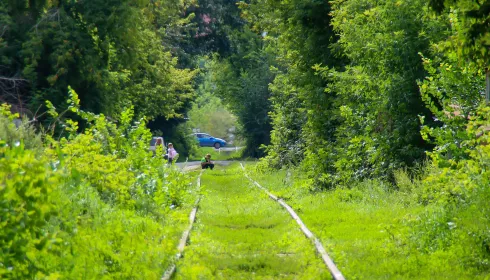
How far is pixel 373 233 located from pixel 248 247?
208 centimetres

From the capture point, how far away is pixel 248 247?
12.8m

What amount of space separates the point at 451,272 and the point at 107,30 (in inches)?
956

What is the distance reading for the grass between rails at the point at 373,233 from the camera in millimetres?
9781

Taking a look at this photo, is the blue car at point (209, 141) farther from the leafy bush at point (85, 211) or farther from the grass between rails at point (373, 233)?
the leafy bush at point (85, 211)

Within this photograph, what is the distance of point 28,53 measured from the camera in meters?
30.9

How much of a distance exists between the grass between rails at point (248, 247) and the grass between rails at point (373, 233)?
401mm

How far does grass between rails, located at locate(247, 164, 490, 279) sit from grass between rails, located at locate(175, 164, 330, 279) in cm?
40

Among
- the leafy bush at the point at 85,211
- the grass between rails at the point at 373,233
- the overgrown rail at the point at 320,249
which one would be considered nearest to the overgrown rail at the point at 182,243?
the leafy bush at the point at 85,211

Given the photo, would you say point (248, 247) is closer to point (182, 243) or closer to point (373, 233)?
point (182, 243)

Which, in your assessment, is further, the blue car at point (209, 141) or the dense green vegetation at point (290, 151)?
the blue car at point (209, 141)

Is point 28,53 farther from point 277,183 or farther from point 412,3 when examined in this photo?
point 412,3

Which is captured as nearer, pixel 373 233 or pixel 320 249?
pixel 320 249

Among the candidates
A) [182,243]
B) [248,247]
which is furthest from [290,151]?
[182,243]

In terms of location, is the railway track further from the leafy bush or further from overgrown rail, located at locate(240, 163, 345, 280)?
the leafy bush
